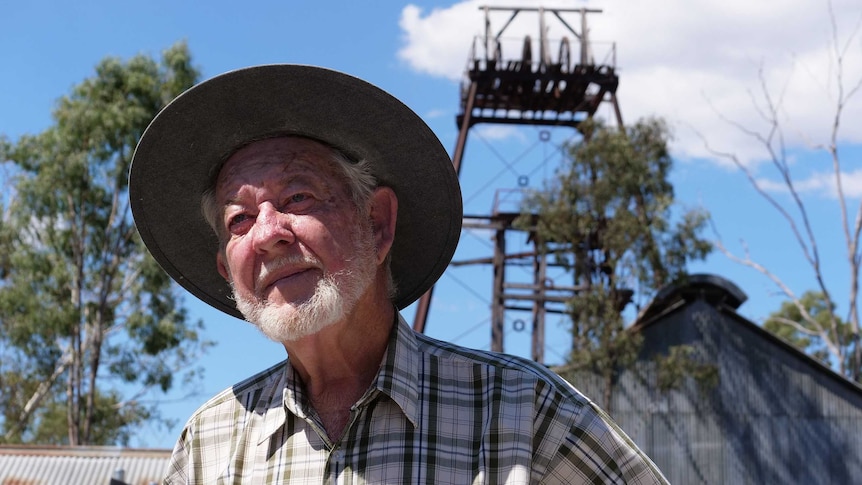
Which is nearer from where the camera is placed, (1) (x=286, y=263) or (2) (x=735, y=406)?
(1) (x=286, y=263)

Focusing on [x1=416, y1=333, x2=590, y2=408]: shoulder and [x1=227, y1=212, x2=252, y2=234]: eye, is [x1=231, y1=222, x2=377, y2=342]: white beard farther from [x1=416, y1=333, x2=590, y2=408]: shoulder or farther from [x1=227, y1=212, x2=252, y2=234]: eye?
[x1=416, y1=333, x2=590, y2=408]: shoulder

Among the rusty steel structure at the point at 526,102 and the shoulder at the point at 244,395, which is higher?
the rusty steel structure at the point at 526,102

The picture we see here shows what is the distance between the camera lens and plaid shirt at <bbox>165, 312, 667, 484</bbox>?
249 cm

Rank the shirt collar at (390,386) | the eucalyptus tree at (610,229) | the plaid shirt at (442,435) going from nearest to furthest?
1. the plaid shirt at (442,435)
2. the shirt collar at (390,386)
3. the eucalyptus tree at (610,229)

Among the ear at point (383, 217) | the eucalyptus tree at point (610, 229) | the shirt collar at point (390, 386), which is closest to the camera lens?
the shirt collar at point (390, 386)

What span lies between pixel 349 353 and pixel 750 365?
85.4 ft

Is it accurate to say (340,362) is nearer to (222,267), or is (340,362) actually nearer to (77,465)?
(222,267)

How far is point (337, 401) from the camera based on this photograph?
2.74 metres

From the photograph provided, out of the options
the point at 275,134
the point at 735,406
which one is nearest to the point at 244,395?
the point at 275,134

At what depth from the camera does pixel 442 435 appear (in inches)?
99.8

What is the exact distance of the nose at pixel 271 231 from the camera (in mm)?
2625

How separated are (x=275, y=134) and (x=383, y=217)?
38cm

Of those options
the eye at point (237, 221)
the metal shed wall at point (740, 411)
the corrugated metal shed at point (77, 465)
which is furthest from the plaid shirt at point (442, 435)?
the metal shed wall at point (740, 411)

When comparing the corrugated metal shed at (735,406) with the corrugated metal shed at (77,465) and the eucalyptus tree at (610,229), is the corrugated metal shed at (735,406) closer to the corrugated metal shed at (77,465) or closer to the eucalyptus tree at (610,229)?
the eucalyptus tree at (610,229)
